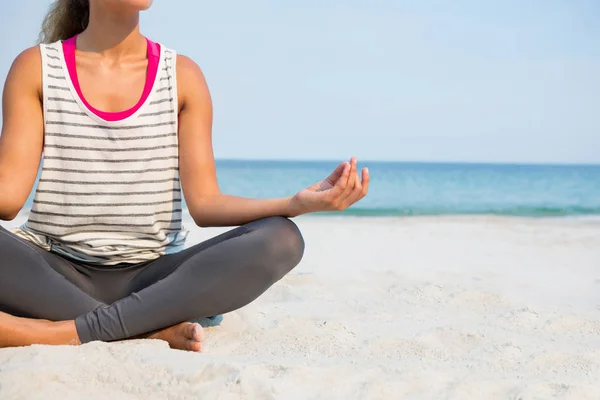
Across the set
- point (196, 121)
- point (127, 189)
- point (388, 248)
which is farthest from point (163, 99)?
point (388, 248)

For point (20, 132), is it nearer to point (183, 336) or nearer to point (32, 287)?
point (32, 287)

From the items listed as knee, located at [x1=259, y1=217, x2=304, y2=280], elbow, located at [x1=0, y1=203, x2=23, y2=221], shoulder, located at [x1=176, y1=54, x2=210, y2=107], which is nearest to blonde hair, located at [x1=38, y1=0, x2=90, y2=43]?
shoulder, located at [x1=176, y1=54, x2=210, y2=107]

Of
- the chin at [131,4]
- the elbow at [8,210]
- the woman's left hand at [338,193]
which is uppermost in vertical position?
the chin at [131,4]

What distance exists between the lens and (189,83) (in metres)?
2.71

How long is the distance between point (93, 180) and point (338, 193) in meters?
0.91

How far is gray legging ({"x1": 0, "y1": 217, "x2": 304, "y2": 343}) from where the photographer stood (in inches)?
93.0

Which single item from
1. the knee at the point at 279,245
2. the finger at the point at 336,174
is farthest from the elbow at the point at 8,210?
the finger at the point at 336,174

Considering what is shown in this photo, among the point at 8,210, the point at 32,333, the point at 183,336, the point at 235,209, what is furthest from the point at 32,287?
the point at 235,209

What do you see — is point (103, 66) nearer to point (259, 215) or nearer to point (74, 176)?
point (74, 176)

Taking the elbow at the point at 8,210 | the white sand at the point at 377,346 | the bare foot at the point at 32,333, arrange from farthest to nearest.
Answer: the elbow at the point at 8,210 → the bare foot at the point at 32,333 → the white sand at the point at 377,346

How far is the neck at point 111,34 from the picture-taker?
2.67 metres

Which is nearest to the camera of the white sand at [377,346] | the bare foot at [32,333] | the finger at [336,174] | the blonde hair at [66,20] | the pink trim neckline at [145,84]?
the white sand at [377,346]

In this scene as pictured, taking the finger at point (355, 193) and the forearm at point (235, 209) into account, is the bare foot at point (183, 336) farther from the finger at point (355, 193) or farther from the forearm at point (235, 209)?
the finger at point (355, 193)

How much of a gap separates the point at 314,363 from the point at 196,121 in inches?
41.3
